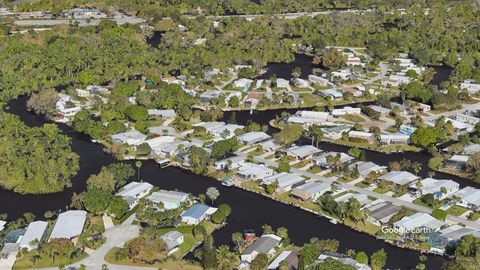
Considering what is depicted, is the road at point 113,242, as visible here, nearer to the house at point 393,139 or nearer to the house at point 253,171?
the house at point 253,171

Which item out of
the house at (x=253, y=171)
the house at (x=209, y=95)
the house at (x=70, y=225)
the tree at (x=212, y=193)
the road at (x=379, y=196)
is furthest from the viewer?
the house at (x=209, y=95)

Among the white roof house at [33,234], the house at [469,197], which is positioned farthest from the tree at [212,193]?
the house at [469,197]

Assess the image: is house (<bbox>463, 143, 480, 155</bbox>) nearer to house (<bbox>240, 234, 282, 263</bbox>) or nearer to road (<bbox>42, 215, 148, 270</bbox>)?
house (<bbox>240, 234, 282, 263</bbox>)

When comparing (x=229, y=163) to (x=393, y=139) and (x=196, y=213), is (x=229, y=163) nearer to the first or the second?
(x=196, y=213)

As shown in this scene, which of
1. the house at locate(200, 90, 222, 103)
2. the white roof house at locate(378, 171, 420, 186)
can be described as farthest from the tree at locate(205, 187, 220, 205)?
the house at locate(200, 90, 222, 103)

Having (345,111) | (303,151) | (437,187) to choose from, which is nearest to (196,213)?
(303,151)


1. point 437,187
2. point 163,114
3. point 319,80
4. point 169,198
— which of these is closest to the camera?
point 169,198
